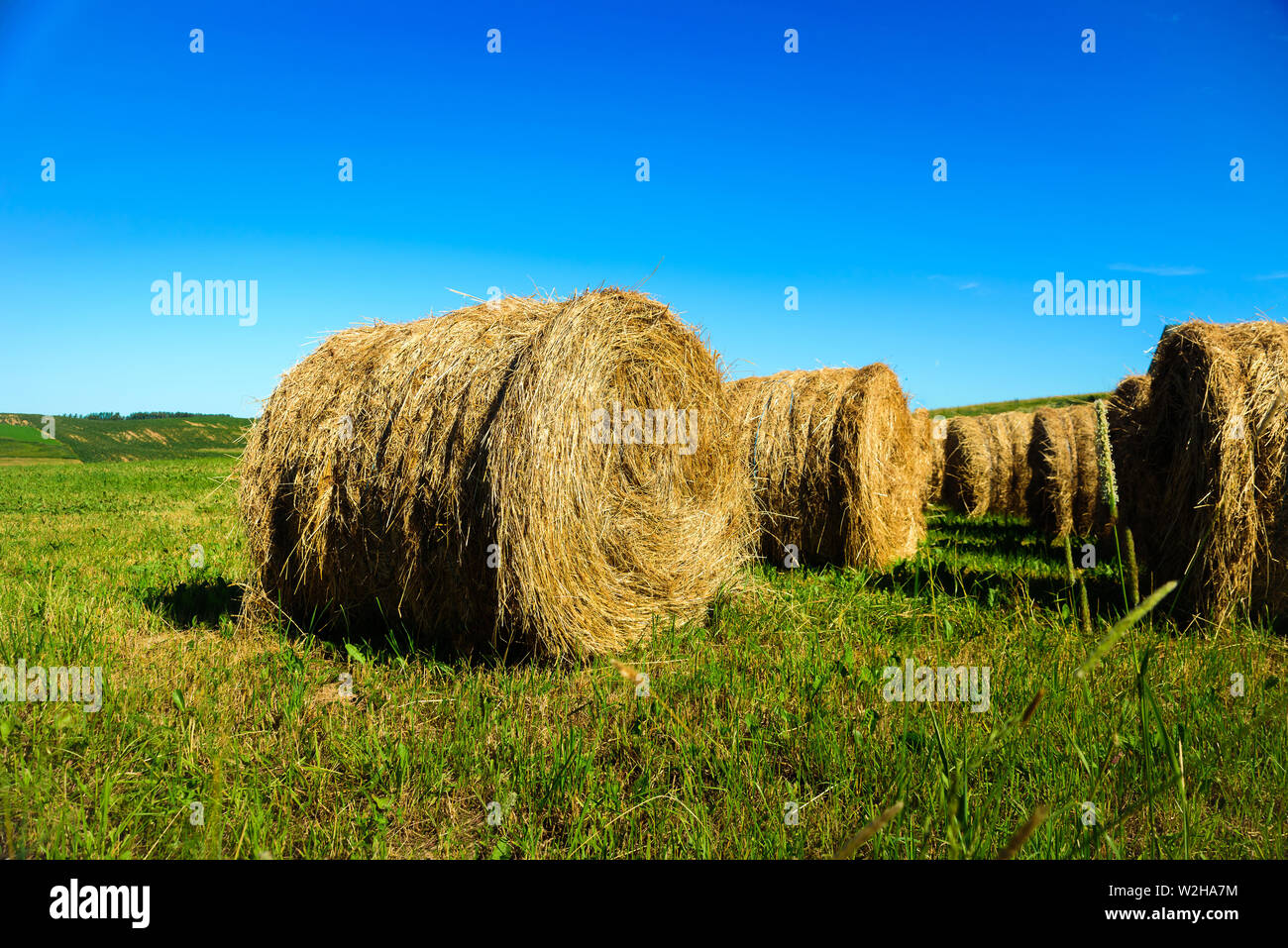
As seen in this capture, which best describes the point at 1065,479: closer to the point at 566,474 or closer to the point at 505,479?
the point at 566,474

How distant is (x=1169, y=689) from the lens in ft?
13.0

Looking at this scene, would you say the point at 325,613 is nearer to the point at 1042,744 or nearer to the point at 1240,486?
the point at 1042,744

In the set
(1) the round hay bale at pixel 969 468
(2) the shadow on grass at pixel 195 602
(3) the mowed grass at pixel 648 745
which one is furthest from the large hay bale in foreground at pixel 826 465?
(2) the shadow on grass at pixel 195 602

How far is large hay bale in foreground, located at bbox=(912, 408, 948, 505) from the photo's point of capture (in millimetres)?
12531

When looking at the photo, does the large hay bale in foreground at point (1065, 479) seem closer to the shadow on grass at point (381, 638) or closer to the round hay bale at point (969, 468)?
the round hay bale at point (969, 468)

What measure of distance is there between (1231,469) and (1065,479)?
741cm

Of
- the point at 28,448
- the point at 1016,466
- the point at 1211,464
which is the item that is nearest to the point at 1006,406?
the point at 1016,466

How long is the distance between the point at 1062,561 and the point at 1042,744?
7.33 metres

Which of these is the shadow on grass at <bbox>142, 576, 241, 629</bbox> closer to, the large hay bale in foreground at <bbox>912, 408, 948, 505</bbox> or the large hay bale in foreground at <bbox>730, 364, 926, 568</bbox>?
the large hay bale in foreground at <bbox>730, 364, 926, 568</bbox>

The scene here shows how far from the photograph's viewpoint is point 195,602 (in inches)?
281

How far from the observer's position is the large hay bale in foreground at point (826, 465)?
31.5 ft

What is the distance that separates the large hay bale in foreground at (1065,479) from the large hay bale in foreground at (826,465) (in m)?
4.54

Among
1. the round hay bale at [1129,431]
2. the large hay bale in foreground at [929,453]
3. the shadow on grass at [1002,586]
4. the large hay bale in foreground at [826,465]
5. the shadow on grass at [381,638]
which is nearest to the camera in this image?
the shadow on grass at [381,638]
